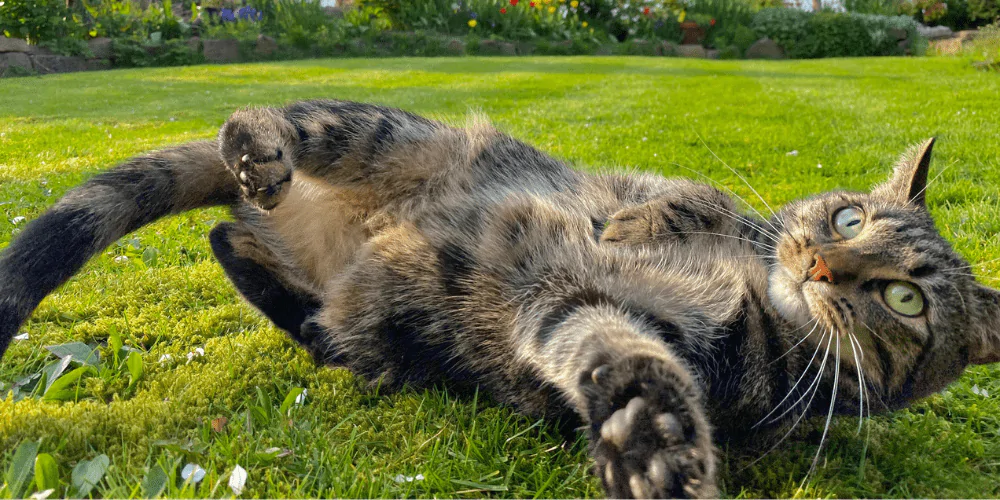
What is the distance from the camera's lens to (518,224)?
7.24ft

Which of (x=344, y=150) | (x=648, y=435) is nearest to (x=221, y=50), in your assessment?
(x=344, y=150)

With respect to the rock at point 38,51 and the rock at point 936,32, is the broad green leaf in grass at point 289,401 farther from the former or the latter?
the rock at point 936,32

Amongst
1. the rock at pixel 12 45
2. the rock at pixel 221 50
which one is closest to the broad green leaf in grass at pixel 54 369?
the rock at pixel 12 45

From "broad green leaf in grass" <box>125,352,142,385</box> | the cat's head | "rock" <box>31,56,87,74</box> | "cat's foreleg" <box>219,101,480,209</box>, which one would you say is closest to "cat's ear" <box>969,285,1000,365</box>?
the cat's head

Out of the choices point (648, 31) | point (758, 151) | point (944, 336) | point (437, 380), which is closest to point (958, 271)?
point (944, 336)

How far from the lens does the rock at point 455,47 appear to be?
15.5m

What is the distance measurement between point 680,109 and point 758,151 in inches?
106

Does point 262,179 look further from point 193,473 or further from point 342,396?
point 193,473

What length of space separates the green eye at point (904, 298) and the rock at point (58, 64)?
45.9ft

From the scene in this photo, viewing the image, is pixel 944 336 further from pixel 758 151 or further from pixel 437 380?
pixel 758 151

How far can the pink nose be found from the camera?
1.86 metres

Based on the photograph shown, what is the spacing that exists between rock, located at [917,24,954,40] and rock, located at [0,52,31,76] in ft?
71.3

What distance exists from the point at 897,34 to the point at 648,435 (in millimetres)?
20727

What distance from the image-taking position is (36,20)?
1133 cm
